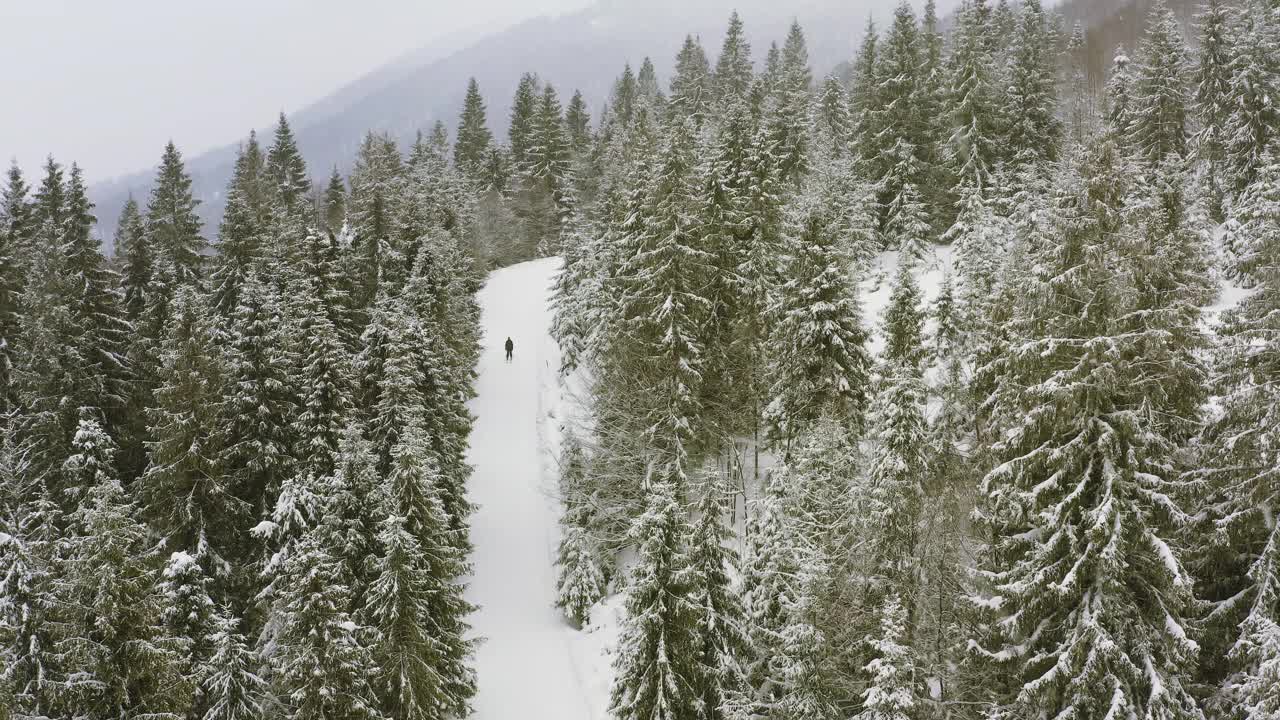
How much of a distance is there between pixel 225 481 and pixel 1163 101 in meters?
52.1

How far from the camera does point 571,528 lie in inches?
1230

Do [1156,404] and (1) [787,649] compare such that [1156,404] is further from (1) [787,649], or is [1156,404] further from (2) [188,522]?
(2) [188,522]

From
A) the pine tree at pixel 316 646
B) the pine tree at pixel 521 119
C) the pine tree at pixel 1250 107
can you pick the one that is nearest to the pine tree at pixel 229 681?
the pine tree at pixel 316 646

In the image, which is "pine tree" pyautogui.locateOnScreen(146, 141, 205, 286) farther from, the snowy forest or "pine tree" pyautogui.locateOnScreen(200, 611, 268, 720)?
"pine tree" pyautogui.locateOnScreen(200, 611, 268, 720)

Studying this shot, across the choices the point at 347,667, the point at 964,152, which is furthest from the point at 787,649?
the point at 964,152

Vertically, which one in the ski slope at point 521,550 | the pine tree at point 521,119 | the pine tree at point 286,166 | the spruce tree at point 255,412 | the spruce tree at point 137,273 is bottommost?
the ski slope at point 521,550

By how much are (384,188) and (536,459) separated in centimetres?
2330

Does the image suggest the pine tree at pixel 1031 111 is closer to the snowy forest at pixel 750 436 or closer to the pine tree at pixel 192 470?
the snowy forest at pixel 750 436

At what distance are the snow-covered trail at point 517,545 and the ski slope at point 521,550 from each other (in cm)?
5

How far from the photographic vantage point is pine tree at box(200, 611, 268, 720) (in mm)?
19641

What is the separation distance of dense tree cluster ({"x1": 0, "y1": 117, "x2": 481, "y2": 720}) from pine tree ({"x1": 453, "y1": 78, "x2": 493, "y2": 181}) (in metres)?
44.8

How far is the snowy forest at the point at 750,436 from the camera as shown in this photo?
1448cm

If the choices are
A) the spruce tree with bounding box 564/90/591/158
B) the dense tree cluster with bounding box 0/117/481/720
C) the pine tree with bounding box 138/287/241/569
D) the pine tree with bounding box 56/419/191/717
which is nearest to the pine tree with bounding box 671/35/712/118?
the spruce tree with bounding box 564/90/591/158

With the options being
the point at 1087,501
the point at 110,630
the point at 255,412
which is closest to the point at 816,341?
the point at 1087,501
